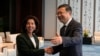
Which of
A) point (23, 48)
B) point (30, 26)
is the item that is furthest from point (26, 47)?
point (30, 26)

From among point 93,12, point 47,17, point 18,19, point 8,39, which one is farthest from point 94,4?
point 8,39

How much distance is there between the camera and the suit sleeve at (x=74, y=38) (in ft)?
→ 5.99

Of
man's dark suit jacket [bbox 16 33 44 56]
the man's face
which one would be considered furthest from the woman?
the man's face

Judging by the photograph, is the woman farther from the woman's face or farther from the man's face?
the man's face

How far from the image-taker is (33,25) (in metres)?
2.39

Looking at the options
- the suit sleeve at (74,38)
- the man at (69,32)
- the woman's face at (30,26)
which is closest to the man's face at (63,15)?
the man at (69,32)

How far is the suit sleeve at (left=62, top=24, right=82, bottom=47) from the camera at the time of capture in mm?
1826

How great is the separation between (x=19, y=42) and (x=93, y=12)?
9.02 metres

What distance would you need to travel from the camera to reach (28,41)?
2.29 metres

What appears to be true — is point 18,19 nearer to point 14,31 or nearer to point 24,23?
point 14,31

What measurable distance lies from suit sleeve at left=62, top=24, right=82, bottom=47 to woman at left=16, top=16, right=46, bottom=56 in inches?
20.2

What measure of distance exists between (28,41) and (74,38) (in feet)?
1.97

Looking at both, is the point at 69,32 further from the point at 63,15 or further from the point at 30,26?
the point at 30,26

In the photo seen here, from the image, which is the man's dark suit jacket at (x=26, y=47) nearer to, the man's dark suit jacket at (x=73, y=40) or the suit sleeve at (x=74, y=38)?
the man's dark suit jacket at (x=73, y=40)
